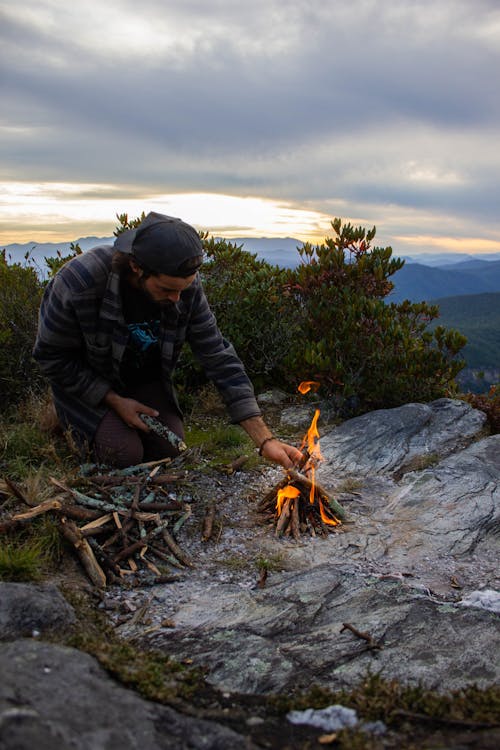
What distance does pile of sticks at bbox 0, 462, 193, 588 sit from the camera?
416 cm

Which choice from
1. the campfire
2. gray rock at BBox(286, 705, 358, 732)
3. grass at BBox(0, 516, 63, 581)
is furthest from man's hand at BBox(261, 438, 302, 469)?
gray rock at BBox(286, 705, 358, 732)

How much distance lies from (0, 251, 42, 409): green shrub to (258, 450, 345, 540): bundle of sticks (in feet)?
13.7

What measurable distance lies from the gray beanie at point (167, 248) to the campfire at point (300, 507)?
1793mm

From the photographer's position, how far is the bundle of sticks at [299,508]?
16.8 ft

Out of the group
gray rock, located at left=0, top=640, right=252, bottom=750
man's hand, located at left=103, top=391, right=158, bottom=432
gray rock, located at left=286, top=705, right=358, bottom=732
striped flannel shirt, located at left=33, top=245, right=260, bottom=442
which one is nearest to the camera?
gray rock, located at left=0, top=640, right=252, bottom=750

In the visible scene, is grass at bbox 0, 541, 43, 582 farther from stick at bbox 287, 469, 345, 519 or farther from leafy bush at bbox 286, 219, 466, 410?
leafy bush at bbox 286, 219, 466, 410

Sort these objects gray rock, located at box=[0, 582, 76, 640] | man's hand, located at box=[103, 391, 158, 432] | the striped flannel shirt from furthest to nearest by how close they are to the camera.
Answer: man's hand, located at box=[103, 391, 158, 432]
the striped flannel shirt
gray rock, located at box=[0, 582, 76, 640]

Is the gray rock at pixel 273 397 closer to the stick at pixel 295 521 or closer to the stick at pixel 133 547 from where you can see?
the stick at pixel 295 521

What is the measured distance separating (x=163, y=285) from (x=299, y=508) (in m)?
2.34

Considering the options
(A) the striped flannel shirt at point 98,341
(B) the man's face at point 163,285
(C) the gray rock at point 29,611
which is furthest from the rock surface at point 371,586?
(B) the man's face at point 163,285

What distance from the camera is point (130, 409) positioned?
17.7 ft

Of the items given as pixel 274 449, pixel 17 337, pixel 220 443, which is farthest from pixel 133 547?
pixel 17 337

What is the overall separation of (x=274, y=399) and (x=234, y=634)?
5.55 metres

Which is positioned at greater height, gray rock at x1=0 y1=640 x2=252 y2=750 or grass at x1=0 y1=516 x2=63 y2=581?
gray rock at x1=0 y1=640 x2=252 y2=750
